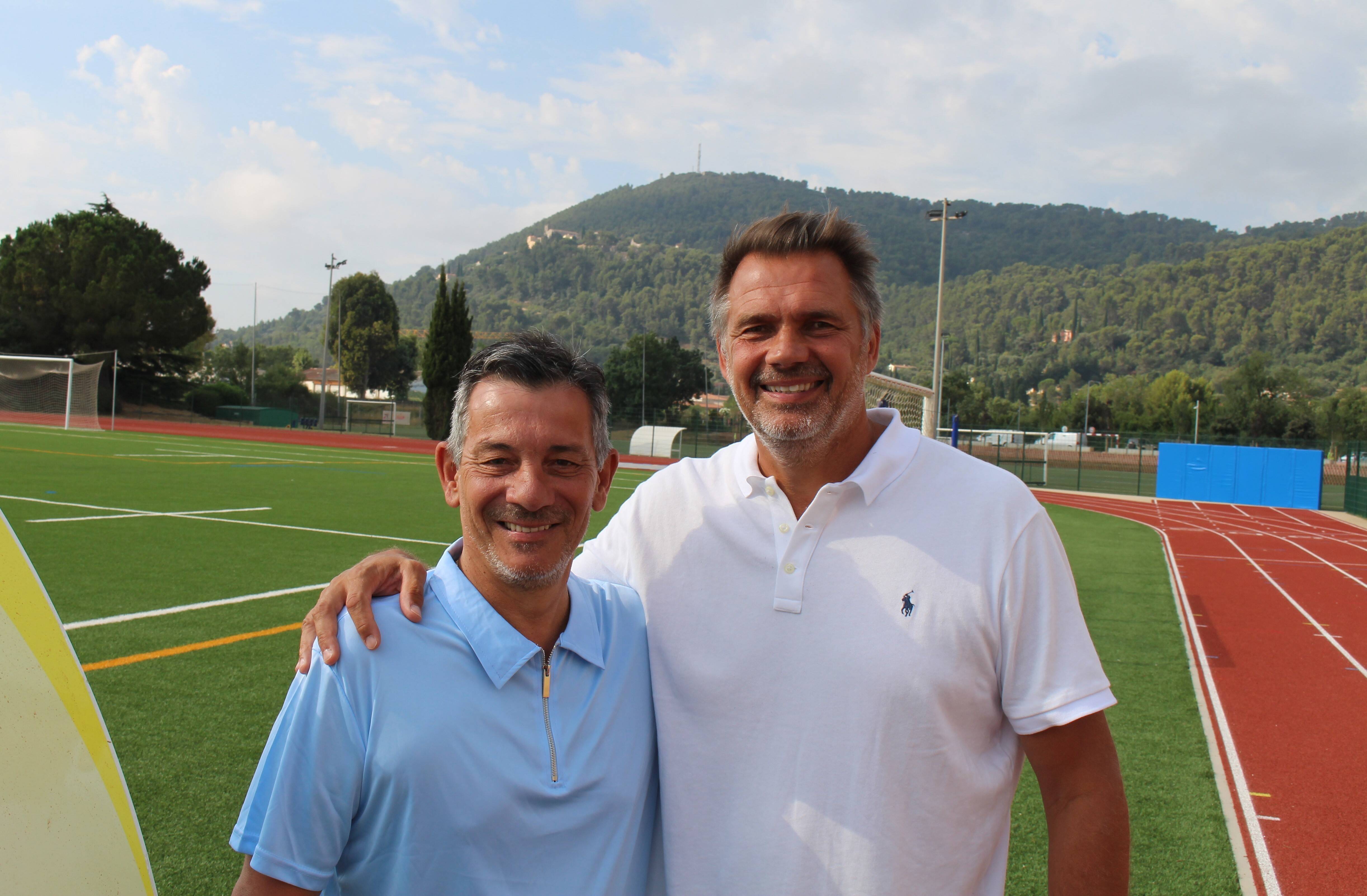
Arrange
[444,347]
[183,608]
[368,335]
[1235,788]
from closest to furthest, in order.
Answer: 1. [1235,788]
2. [183,608]
3. [444,347]
4. [368,335]

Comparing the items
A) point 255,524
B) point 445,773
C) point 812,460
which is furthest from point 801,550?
point 255,524

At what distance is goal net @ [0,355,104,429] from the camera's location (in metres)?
34.4

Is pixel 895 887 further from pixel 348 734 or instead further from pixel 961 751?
pixel 348 734

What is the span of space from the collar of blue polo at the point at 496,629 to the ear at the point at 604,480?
0.21m

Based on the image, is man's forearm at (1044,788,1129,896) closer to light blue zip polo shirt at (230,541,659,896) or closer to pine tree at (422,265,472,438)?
light blue zip polo shirt at (230,541,659,896)

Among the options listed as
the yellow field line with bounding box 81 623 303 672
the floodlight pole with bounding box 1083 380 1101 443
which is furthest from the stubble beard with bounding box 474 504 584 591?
the floodlight pole with bounding box 1083 380 1101 443

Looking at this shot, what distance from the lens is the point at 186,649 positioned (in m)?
5.52

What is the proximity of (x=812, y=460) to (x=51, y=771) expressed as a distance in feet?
4.56

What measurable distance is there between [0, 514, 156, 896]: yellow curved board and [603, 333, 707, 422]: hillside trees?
6435 cm

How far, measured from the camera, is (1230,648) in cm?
759

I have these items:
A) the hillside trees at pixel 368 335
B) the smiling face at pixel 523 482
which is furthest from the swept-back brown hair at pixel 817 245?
the hillside trees at pixel 368 335

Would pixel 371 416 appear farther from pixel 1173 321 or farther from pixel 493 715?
pixel 1173 321

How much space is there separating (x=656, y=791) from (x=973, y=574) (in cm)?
76

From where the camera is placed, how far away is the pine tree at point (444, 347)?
4222cm
